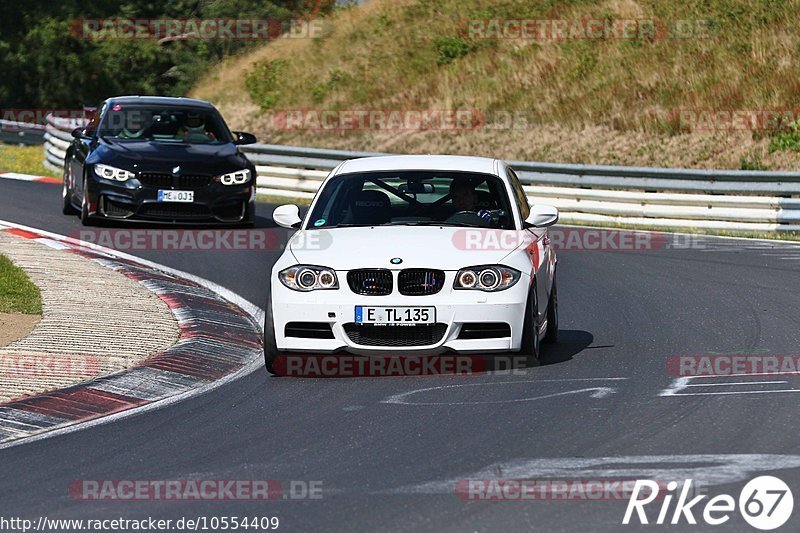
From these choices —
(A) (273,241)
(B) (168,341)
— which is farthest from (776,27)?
(B) (168,341)

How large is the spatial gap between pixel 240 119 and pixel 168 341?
102ft

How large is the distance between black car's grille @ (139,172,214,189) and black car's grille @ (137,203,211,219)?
0.24m

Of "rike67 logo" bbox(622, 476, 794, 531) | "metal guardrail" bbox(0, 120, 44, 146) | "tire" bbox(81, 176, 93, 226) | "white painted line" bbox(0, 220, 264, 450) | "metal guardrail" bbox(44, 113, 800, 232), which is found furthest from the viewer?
"metal guardrail" bbox(0, 120, 44, 146)

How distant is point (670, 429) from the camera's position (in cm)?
798

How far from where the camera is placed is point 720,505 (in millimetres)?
6238

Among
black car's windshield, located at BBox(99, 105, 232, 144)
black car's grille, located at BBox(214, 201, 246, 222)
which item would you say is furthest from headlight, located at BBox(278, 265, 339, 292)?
black car's windshield, located at BBox(99, 105, 232, 144)

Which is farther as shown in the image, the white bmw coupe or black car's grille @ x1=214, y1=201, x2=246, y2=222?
black car's grille @ x1=214, y1=201, x2=246, y2=222

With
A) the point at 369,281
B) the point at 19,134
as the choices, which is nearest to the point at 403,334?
the point at 369,281

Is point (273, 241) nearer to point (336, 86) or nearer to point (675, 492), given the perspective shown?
point (675, 492)

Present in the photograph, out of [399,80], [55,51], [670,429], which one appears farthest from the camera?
[55,51]

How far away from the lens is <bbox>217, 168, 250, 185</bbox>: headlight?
61.5ft

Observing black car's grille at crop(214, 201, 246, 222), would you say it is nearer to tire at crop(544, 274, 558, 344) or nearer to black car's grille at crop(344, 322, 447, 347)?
tire at crop(544, 274, 558, 344)

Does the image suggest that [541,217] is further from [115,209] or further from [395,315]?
[115,209]

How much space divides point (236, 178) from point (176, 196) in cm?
90
